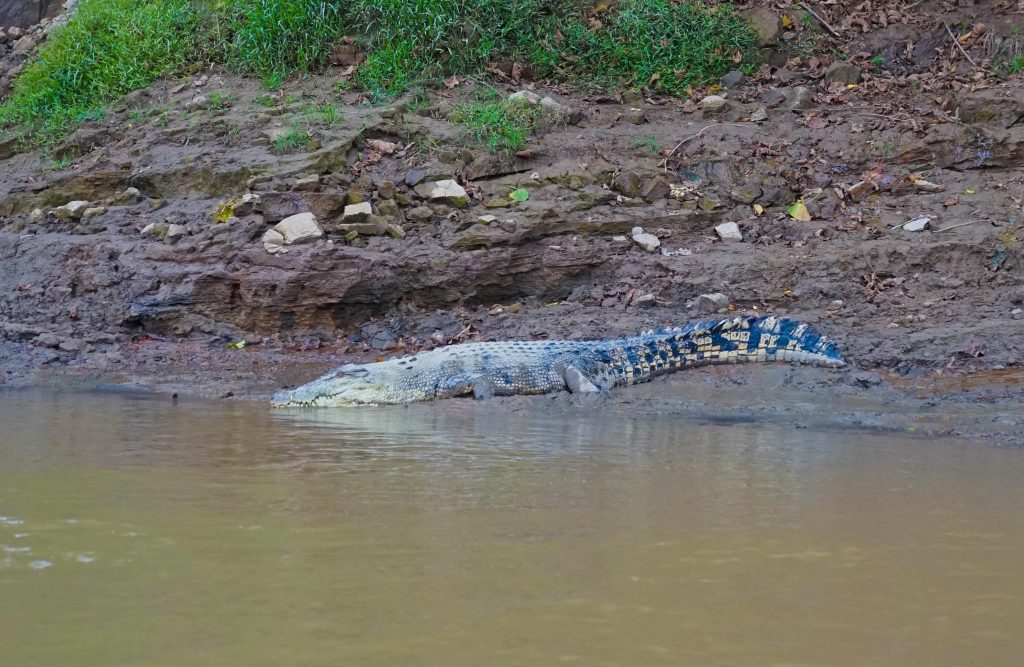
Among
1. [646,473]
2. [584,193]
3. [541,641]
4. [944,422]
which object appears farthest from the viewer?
[584,193]

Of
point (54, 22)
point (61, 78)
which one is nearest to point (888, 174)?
point (61, 78)

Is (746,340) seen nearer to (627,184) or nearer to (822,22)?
(627,184)

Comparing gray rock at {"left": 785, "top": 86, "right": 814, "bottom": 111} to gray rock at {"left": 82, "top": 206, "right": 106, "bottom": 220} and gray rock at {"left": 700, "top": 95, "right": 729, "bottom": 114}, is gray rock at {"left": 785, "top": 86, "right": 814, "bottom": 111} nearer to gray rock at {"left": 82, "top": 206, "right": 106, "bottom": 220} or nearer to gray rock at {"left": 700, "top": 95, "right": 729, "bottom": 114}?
gray rock at {"left": 700, "top": 95, "right": 729, "bottom": 114}

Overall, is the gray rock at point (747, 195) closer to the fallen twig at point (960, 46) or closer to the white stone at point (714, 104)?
the white stone at point (714, 104)

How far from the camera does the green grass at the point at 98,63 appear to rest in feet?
35.0

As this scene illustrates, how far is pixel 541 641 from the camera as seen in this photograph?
1927mm

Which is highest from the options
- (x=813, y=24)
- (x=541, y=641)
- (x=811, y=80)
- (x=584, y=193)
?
(x=813, y=24)

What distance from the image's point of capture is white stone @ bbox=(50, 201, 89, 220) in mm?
9138

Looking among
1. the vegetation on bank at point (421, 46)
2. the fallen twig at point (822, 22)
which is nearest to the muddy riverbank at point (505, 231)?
the vegetation on bank at point (421, 46)

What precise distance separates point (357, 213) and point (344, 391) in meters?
2.40

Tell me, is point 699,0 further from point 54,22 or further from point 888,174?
point 54,22

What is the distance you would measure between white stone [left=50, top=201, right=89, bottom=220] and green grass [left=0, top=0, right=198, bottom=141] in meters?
1.41

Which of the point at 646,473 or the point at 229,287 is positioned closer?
the point at 646,473

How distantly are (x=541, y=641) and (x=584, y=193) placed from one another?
6.96 meters
